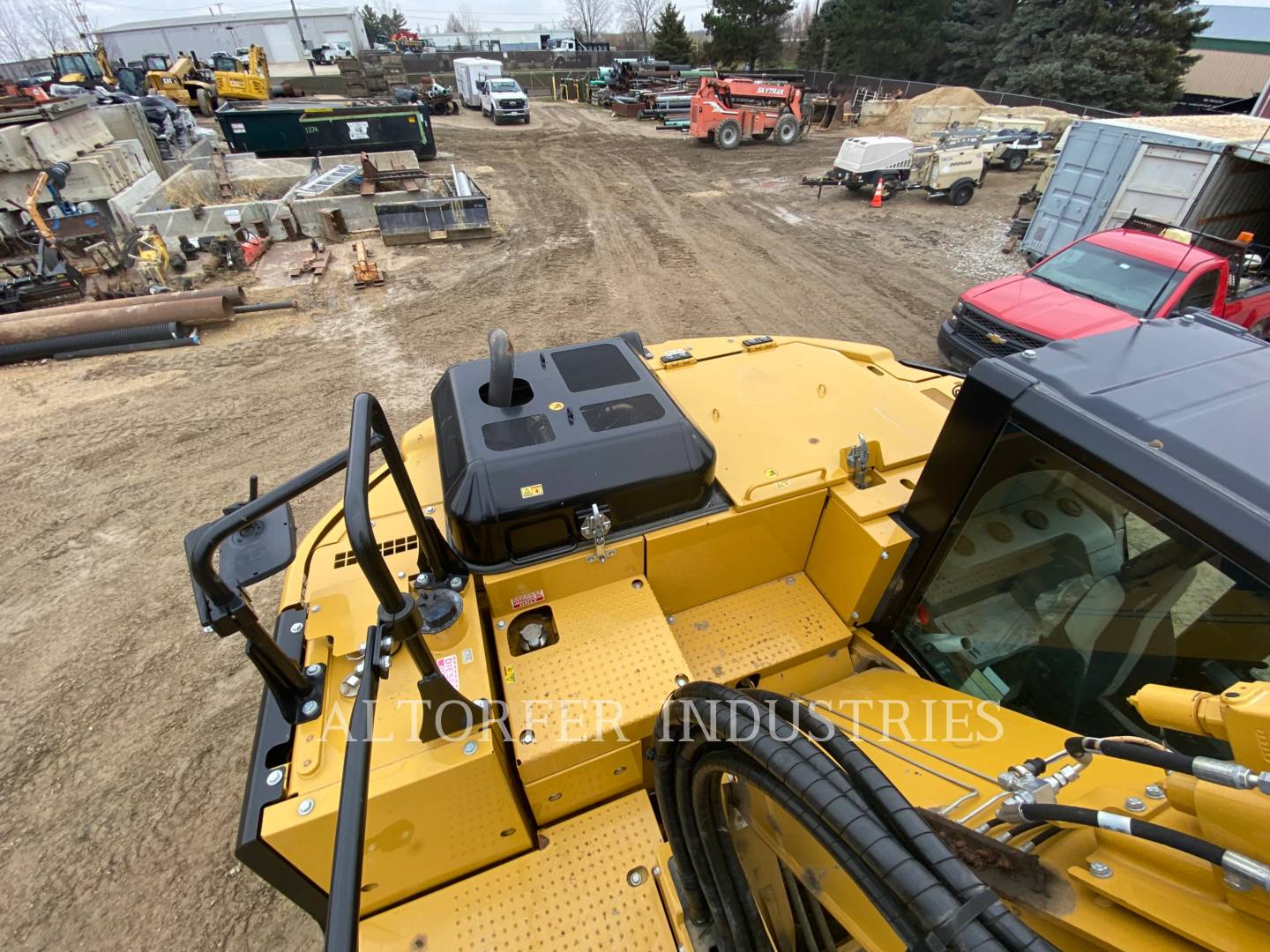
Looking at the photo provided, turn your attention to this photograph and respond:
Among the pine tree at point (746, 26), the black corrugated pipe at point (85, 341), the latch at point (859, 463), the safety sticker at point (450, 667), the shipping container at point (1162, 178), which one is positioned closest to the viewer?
the safety sticker at point (450, 667)

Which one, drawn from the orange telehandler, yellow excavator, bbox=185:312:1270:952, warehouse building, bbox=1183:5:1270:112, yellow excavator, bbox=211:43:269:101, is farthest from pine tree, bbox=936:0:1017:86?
yellow excavator, bbox=185:312:1270:952

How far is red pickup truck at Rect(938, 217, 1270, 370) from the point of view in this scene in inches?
278

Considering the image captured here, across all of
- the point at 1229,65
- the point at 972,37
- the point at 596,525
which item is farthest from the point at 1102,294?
the point at 1229,65

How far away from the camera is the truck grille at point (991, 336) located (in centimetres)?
707

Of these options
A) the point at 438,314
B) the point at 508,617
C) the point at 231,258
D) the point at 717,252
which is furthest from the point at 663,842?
the point at 231,258

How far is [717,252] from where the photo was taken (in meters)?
12.5

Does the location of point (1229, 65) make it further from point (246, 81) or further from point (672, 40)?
point (246, 81)

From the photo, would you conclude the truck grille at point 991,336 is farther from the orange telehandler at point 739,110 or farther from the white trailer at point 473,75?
the white trailer at point 473,75

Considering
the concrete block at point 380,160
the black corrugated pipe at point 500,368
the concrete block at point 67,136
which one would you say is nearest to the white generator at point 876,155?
the concrete block at point 380,160

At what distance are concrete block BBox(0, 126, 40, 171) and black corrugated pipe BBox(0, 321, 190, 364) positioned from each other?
7303 millimetres

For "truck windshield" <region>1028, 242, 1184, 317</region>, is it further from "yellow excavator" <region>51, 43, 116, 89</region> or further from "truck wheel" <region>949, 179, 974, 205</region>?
"yellow excavator" <region>51, 43, 116, 89</region>

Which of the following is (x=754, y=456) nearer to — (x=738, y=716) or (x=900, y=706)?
(x=900, y=706)

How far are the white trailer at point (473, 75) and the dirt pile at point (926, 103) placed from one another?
2022cm

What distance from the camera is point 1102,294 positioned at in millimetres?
7430
